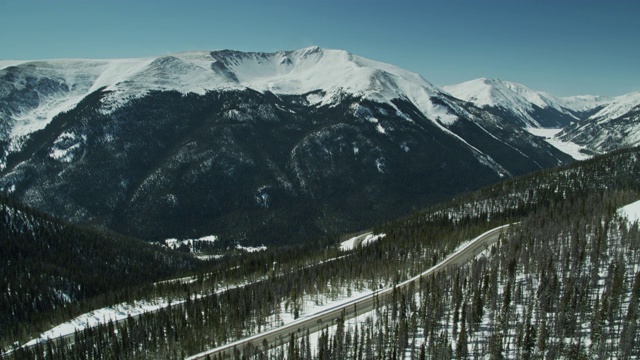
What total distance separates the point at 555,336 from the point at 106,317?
13632cm

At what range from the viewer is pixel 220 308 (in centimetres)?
14712

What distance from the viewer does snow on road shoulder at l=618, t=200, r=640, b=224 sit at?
179300 mm

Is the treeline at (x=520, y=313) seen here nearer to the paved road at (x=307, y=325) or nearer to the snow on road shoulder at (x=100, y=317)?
the paved road at (x=307, y=325)

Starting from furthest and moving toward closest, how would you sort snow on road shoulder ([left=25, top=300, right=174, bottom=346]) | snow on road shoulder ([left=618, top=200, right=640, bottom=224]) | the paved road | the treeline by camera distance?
snow on road shoulder ([left=618, top=200, right=640, bottom=224]) < snow on road shoulder ([left=25, top=300, right=174, bottom=346]) < the paved road < the treeline

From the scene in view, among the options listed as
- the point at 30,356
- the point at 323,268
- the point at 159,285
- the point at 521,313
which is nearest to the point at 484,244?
the point at 323,268

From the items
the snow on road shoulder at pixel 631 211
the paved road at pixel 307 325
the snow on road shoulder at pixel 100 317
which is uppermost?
the snow on road shoulder at pixel 631 211

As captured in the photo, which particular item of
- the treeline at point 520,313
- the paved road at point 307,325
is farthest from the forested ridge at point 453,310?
the paved road at point 307,325

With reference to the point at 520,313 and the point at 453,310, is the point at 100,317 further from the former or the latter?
the point at 520,313

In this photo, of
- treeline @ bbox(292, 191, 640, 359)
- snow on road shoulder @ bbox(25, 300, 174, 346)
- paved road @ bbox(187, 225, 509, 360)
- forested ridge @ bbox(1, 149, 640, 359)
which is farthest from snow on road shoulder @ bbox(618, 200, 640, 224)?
snow on road shoulder @ bbox(25, 300, 174, 346)

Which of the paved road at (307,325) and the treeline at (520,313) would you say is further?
the paved road at (307,325)

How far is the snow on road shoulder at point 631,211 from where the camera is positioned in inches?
7059

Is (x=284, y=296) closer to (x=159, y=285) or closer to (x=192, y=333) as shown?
(x=192, y=333)

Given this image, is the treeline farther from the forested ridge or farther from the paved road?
the paved road

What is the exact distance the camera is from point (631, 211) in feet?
618
